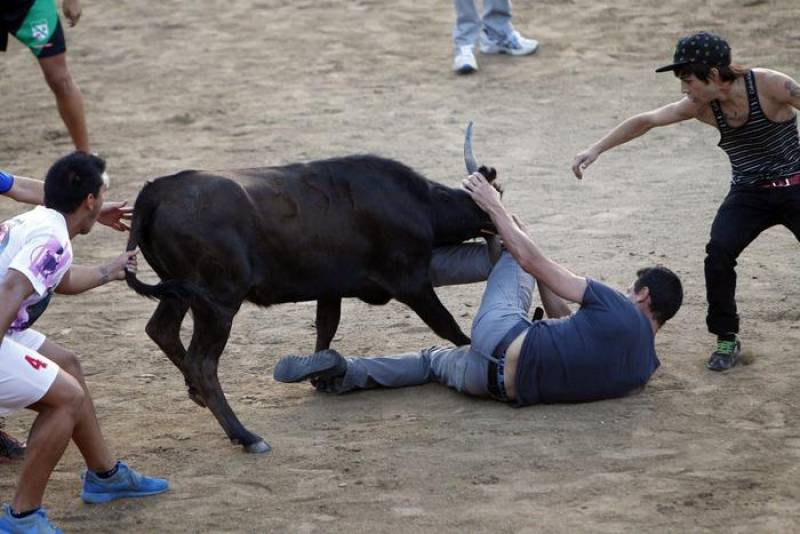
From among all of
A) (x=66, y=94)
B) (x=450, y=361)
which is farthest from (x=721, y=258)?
(x=66, y=94)

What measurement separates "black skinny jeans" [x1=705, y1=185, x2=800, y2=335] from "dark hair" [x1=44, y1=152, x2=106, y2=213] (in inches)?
130

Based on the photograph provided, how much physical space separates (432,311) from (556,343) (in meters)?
0.97

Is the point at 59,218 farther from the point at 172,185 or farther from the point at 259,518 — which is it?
the point at 259,518

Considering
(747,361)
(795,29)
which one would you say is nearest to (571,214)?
(747,361)

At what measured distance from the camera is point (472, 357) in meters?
6.61

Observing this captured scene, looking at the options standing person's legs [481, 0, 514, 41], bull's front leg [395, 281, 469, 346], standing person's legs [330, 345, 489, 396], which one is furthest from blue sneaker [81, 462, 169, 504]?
standing person's legs [481, 0, 514, 41]

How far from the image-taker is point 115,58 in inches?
595

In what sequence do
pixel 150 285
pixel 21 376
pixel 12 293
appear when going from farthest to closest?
pixel 150 285
pixel 21 376
pixel 12 293

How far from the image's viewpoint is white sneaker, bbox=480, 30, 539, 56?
14094 millimetres

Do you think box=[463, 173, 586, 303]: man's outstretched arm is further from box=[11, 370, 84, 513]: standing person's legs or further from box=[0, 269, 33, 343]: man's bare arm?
box=[0, 269, 33, 343]: man's bare arm

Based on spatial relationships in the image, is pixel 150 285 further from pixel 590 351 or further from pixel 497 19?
pixel 497 19

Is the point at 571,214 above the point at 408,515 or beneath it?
beneath

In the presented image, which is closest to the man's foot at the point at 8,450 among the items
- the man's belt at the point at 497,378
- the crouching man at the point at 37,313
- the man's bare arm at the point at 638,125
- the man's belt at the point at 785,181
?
the crouching man at the point at 37,313

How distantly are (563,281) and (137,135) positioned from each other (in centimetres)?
711
